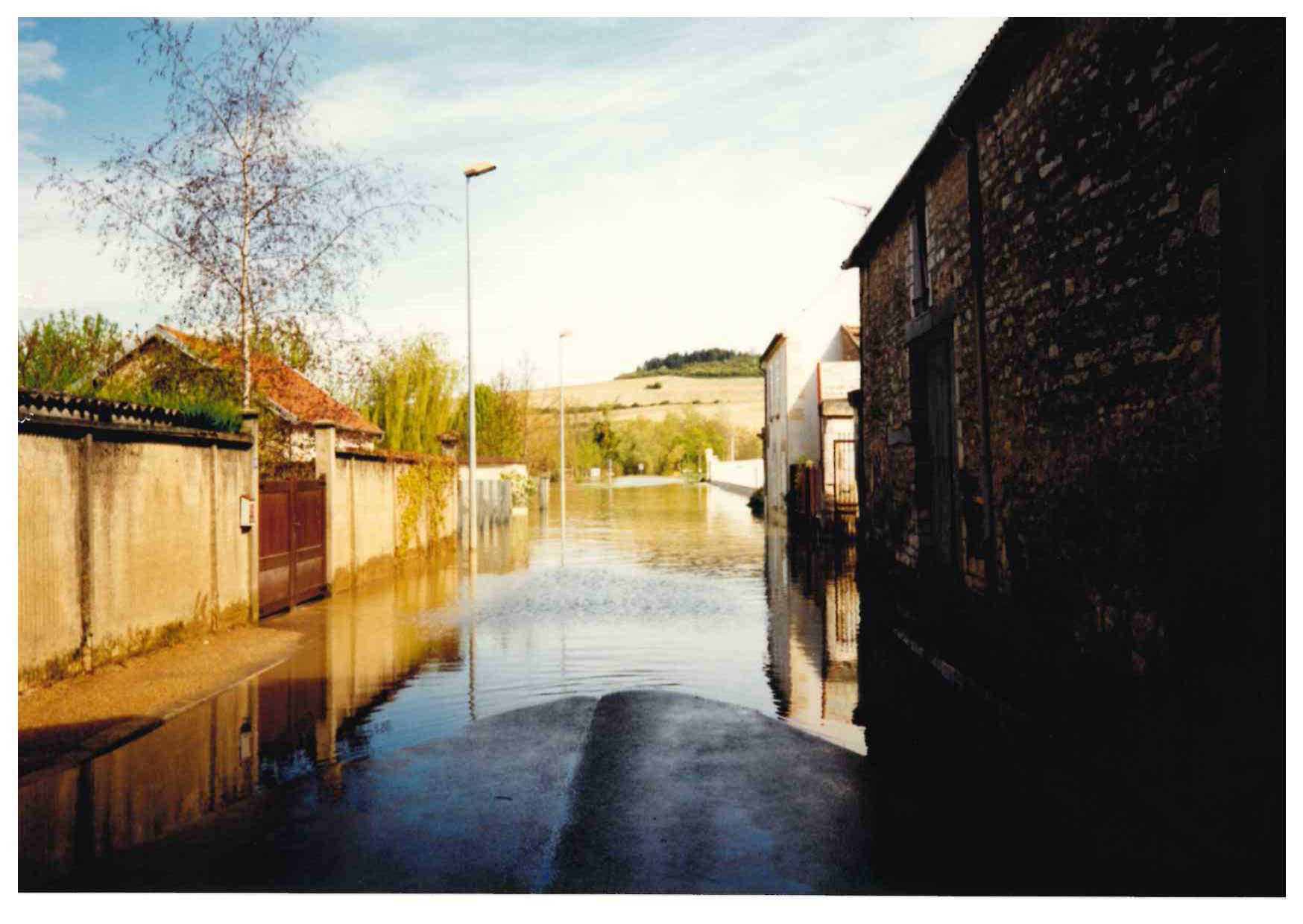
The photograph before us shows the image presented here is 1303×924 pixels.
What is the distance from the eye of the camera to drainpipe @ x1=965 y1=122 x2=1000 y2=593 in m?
9.12

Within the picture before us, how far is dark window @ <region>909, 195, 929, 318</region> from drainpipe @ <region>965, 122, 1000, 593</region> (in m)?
2.70

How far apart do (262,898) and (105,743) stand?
2604 mm

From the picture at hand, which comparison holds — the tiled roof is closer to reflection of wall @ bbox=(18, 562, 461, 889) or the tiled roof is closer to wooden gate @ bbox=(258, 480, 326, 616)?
wooden gate @ bbox=(258, 480, 326, 616)

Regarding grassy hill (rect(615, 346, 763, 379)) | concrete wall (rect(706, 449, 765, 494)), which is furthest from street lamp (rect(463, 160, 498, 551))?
grassy hill (rect(615, 346, 763, 379))

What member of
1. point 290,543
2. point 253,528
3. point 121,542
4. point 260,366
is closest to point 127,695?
point 121,542

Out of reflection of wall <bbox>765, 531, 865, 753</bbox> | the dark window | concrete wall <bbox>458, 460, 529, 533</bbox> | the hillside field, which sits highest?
the hillside field

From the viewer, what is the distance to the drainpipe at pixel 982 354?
9.12m

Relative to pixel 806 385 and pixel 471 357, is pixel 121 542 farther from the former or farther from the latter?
pixel 806 385

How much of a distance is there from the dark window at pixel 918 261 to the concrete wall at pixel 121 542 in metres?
8.11

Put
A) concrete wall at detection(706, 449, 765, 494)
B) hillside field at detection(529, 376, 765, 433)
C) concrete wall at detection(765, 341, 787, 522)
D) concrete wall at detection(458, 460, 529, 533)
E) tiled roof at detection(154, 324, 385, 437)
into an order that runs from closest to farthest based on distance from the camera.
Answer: tiled roof at detection(154, 324, 385, 437) < concrete wall at detection(458, 460, 529, 533) < concrete wall at detection(765, 341, 787, 522) < concrete wall at detection(706, 449, 765, 494) < hillside field at detection(529, 376, 765, 433)

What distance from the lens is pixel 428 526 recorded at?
720 inches

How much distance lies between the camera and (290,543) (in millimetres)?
11547

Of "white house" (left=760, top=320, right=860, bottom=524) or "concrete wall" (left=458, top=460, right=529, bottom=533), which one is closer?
"concrete wall" (left=458, top=460, right=529, bottom=533)

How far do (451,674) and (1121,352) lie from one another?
5362mm
